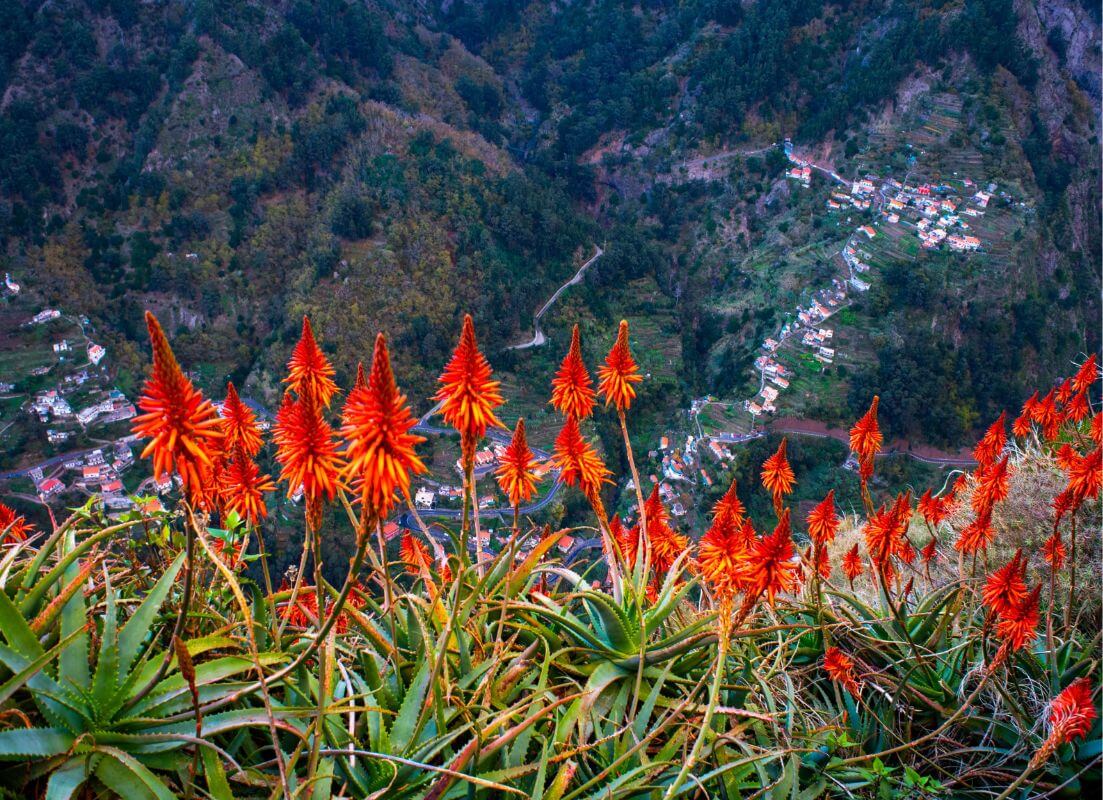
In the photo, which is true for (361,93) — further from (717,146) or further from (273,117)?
(717,146)

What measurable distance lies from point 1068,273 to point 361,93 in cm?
5515

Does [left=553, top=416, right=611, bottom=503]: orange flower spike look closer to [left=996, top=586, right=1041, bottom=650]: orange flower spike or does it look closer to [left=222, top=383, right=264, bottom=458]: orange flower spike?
[left=222, top=383, right=264, bottom=458]: orange flower spike

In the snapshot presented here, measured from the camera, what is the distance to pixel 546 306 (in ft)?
168

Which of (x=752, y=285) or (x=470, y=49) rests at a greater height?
(x=470, y=49)

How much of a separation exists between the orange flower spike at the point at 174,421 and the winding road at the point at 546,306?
4465 cm

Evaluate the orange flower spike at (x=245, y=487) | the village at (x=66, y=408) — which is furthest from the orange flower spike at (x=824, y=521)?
the village at (x=66, y=408)

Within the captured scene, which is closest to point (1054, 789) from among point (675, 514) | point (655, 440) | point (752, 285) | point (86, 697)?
point (86, 697)

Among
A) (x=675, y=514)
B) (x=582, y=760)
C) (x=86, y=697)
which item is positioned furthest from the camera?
(x=675, y=514)

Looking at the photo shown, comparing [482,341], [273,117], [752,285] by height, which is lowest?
[752,285]

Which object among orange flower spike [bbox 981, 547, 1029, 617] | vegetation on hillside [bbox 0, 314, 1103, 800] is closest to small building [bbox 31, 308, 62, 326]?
vegetation on hillside [bbox 0, 314, 1103, 800]

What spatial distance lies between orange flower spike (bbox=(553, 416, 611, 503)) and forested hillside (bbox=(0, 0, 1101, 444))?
122 feet

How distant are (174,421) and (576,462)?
7.53ft

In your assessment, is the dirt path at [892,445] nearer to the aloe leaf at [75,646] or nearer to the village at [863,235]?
the village at [863,235]

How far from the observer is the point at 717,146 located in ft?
210
